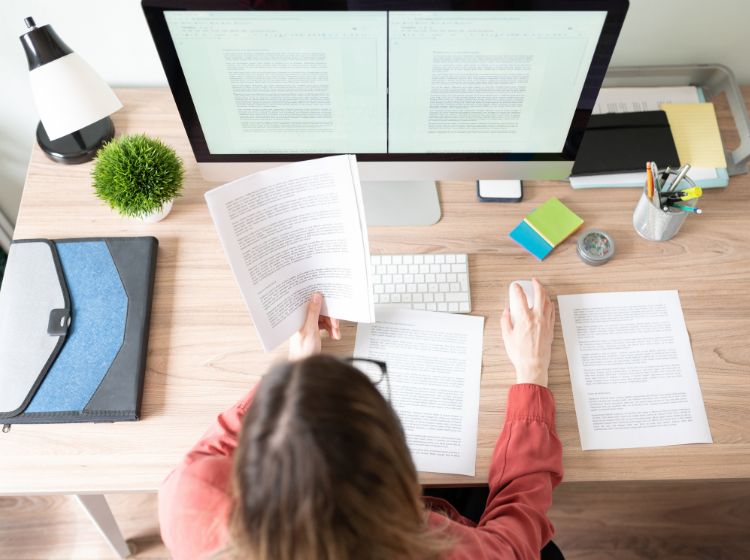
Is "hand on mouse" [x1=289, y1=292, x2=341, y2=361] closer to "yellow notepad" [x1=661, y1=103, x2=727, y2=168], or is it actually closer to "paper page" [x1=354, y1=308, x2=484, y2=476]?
"paper page" [x1=354, y1=308, x2=484, y2=476]

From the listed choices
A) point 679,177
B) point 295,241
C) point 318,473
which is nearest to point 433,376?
point 295,241

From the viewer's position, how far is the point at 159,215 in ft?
3.36

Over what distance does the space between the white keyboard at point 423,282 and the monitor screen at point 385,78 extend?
0.20 metres

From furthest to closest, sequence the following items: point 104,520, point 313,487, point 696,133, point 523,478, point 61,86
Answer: point 104,520 < point 696,133 < point 61,86 < point 523,478 < point 313,487

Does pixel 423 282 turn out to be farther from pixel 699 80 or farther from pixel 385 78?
pixel 699 80

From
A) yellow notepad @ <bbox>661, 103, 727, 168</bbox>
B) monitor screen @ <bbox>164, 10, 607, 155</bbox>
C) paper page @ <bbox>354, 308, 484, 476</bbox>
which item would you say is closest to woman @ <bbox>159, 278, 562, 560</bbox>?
paper page @ <bbox>354, 308, 484, 476</bbox>

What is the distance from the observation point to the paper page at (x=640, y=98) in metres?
1.15

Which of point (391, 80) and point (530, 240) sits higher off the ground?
point (391, 80)

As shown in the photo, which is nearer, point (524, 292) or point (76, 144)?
point (524, 292)

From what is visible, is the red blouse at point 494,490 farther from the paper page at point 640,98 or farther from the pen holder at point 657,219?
the paper page at point 640,98

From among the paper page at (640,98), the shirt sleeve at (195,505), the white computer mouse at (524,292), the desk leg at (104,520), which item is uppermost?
the paper page at (640,98)

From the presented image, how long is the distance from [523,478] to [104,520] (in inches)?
38.9

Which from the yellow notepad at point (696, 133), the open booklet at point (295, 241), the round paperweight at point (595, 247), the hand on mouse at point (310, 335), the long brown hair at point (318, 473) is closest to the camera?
the long brown hair at point (318, 473)

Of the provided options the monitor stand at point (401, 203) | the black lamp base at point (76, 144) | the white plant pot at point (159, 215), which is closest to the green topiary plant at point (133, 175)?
the white plant pot at point (159, 215)
